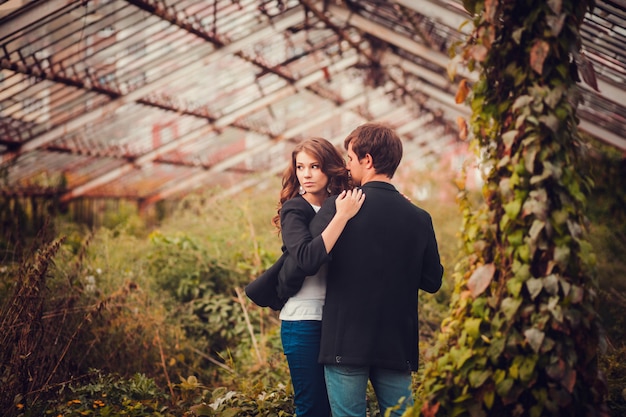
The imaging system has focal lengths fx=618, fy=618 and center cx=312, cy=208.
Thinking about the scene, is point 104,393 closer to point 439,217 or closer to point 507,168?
point 507,168

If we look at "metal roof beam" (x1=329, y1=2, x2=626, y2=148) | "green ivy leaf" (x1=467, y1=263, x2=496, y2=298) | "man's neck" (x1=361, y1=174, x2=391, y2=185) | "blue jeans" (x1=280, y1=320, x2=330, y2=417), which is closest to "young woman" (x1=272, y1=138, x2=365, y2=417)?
"blue jeans" (x1=280, y1=320, x2=330, y2=417)

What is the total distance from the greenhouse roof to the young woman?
6.28ft

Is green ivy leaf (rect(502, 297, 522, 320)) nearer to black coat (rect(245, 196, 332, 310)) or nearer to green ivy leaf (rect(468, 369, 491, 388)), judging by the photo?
green ivy leaf (rect(468, 369, 491, 388))

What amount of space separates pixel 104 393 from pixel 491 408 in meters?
2.14

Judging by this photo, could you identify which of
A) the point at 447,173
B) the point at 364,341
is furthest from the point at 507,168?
the point at 447,173

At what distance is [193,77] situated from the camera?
9.29 metres

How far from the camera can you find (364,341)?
2250 millimetres

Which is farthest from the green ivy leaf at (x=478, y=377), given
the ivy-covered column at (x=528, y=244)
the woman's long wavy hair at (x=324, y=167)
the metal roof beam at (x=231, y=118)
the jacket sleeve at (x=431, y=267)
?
the metal roof beam at (x=231, y=118)

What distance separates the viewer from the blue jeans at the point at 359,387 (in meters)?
2.30

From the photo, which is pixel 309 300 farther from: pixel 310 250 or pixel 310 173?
pixel 310 173

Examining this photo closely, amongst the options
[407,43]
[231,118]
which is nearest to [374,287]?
[407,43]

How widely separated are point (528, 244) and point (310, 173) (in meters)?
0.98

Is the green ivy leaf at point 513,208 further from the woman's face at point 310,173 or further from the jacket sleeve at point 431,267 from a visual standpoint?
the woman's face at point 310,173

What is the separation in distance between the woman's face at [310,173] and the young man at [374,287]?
23cm
